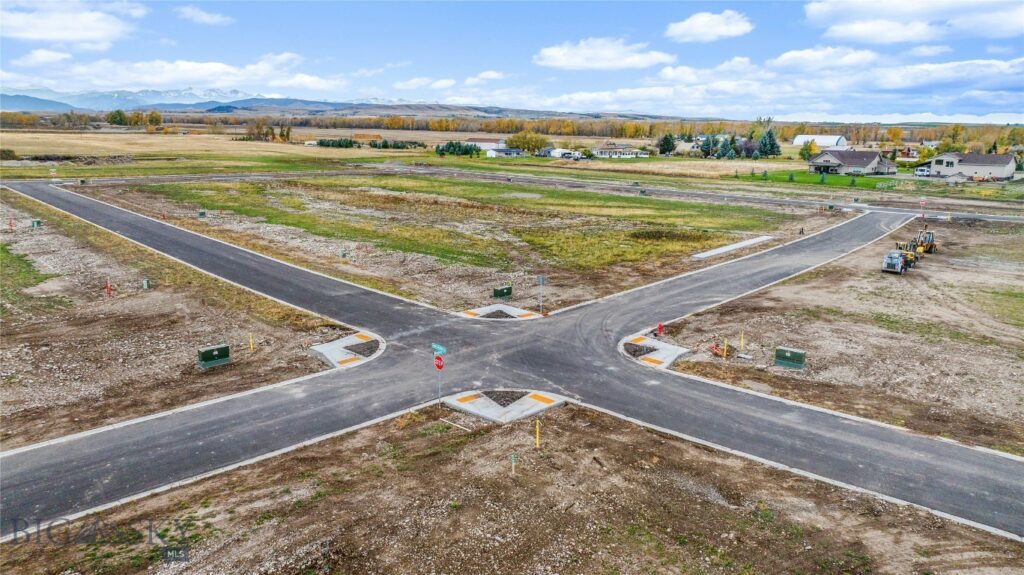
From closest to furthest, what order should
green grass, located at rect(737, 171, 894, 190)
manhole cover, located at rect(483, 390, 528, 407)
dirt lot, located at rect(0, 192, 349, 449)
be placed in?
dirt lot, located at rect(0, 192, 349, 449) < manhole cover, located at rect(483, 390, 528, 407) < green grass, located at rect(737, 171, 894, 190)

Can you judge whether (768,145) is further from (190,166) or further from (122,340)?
(122,340)

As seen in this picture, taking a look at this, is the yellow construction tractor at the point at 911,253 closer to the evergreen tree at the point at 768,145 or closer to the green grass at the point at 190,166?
the green grass at the point at 190,166

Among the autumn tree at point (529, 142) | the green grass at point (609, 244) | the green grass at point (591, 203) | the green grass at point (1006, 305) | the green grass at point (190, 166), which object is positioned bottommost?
the green grass at point (1006, 305)

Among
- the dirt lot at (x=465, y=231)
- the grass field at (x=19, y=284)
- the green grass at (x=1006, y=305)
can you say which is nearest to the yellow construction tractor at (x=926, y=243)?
the dirt lot at (x=465, y=231)

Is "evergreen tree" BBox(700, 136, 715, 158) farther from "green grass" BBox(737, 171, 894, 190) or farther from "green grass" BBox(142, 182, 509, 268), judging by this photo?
"green grass" BBox(142, 182, 509, 268)

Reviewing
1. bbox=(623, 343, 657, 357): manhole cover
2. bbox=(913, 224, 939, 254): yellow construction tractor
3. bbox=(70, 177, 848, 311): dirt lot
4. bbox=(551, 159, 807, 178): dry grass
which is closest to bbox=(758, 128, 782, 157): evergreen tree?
bbox=(551, 159, 807, 178): dry grass

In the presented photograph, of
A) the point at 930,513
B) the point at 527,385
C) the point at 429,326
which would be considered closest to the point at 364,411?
the point at 527,385

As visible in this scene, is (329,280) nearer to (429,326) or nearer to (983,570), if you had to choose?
(429,326)
